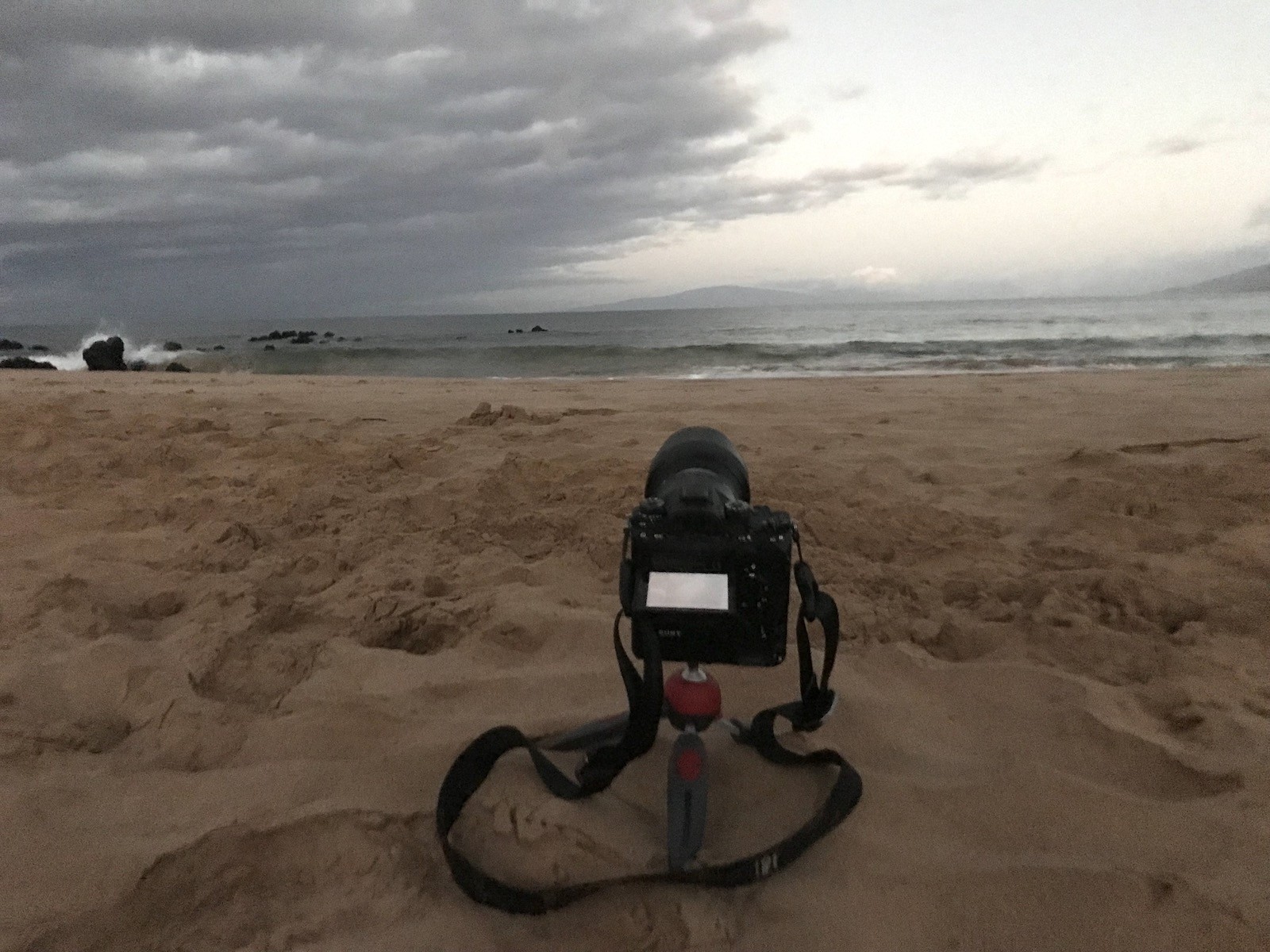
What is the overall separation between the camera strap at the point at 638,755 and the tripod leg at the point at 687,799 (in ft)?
0.12

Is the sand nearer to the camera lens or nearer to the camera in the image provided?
the camera

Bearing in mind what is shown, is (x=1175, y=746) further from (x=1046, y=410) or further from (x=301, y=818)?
(x=1046, y=410)

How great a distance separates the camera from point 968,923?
1163mm

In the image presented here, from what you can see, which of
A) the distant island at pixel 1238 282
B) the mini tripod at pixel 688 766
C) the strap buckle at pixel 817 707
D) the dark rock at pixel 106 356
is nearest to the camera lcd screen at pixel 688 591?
the mini tripod at pixel 688 766

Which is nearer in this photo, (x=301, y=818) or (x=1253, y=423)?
(x=301, y=818)

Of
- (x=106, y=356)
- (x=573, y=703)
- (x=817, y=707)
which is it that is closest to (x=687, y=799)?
(x=817, y=707)

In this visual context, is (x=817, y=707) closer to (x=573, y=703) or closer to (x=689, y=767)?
(x=689, y=767)

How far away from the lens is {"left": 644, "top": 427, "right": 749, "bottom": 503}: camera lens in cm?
150

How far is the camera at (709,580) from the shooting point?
1183mm

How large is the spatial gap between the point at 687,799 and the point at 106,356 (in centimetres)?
2210

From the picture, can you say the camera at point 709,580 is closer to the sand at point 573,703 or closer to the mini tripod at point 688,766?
the mini tripod at point 688,766

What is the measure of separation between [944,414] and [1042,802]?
4.40m

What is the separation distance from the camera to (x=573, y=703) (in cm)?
179

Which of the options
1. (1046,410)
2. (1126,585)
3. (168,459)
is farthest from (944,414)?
(168,459)
